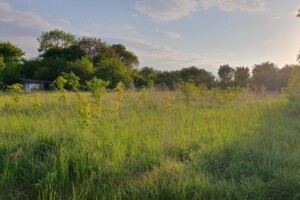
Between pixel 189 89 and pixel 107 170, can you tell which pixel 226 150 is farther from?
pixel 189 89

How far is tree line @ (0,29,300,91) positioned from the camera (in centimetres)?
3303

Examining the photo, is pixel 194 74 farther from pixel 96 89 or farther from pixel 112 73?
pixel 96 89

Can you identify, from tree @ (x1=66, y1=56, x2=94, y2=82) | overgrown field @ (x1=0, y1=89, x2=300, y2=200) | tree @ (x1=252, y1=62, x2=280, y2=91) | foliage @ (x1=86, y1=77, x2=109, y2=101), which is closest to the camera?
overgrown field @ (x1=0, y1=89, x2=300, y2=200)

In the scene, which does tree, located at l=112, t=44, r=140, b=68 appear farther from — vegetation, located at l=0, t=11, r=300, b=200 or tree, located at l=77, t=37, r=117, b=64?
vegetation, located at l=0, t=11, r=300, b=200

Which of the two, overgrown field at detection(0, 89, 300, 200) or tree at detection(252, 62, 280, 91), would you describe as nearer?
overgrown field at detection(0, 89, 300, 200)

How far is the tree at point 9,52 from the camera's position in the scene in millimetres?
45625

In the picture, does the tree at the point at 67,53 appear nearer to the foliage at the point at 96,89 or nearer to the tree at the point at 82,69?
the tree at the point at 82,69

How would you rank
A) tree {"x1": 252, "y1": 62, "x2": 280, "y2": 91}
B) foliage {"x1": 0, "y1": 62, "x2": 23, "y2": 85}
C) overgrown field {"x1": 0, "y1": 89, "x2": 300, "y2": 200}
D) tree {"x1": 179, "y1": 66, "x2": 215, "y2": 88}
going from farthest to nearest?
1. tree {"x1": 179, "y1": 66, "x2": 215, "y2": 88}
2. foliage {"x1": 0, "y1": 62, "x2": 23, "y2": 85}
3. tree {"x1": 252, "y1": 62, "x2": 280, "y2": 91}
4. overgrown field {"x1": 0, "y1": 89, "x2": 300, "y2": 200}

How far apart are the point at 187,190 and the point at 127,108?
14.4ft

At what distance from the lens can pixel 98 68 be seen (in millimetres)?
33688

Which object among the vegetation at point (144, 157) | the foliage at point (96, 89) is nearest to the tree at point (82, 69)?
the vegetation at point (144, 157)

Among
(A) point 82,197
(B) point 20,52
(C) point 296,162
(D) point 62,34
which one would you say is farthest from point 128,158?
(D) point 62,34

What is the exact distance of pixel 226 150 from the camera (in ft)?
12.6

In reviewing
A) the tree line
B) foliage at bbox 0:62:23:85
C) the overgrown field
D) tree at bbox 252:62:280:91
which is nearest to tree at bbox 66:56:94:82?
the tree line
